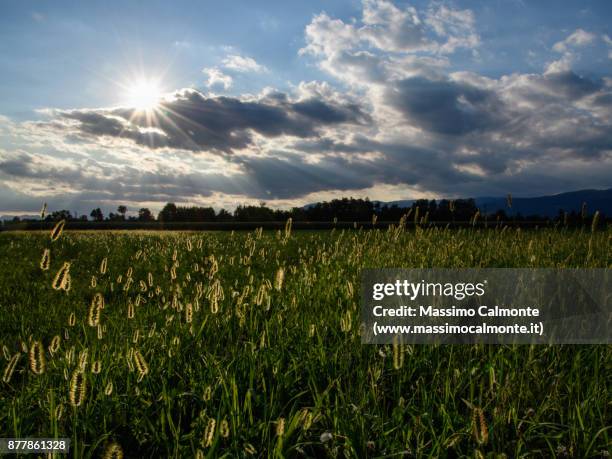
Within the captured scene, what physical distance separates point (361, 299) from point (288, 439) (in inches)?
102

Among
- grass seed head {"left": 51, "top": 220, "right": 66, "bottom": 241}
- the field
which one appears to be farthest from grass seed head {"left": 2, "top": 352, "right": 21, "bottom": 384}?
grass seed head {"left": 51, "top": 220, "right": 66, "bottom": 241}

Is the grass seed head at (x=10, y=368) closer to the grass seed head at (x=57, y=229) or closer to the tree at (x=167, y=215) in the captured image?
the grass seed head at (x=57, y=229)

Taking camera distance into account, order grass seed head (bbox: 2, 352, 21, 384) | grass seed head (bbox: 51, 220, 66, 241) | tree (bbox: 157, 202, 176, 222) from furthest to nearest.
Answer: tree (bbox: 157, 202, 176, 222)
grass seed head (bbox: 51, 220, 66, 241)
grass seed head (bbox: 2, 352, 21, 384)

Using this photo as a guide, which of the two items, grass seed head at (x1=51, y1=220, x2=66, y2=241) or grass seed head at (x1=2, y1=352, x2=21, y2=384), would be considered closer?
grass seed head at (x1=2, y1=352, x2=21, y2=384)

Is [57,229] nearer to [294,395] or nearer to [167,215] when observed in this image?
[294,395]

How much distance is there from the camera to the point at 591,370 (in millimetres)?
3465

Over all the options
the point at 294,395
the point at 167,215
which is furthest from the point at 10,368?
the point at 167,215

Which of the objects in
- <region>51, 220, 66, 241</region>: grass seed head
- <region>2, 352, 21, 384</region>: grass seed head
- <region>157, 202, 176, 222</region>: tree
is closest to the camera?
<region>2, 352, 21, 384</region>: grass seed head

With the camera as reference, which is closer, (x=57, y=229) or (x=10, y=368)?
(x=10, y=368)

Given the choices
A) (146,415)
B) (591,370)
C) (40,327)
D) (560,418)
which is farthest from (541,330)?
(40,327)

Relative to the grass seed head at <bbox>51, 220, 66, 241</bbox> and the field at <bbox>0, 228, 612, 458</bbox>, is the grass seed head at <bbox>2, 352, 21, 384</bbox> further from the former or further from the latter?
the grass seed head at <bbox>51, 220, 66, 241</bbox>

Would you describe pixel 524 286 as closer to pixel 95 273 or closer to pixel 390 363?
pixel 390 363

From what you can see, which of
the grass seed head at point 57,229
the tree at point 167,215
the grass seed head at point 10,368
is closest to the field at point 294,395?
the grass seed head at point 10,368

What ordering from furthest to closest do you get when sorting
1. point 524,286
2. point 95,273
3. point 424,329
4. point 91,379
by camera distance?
point 95,273, point 524,286, point 424,329, point 91,379
